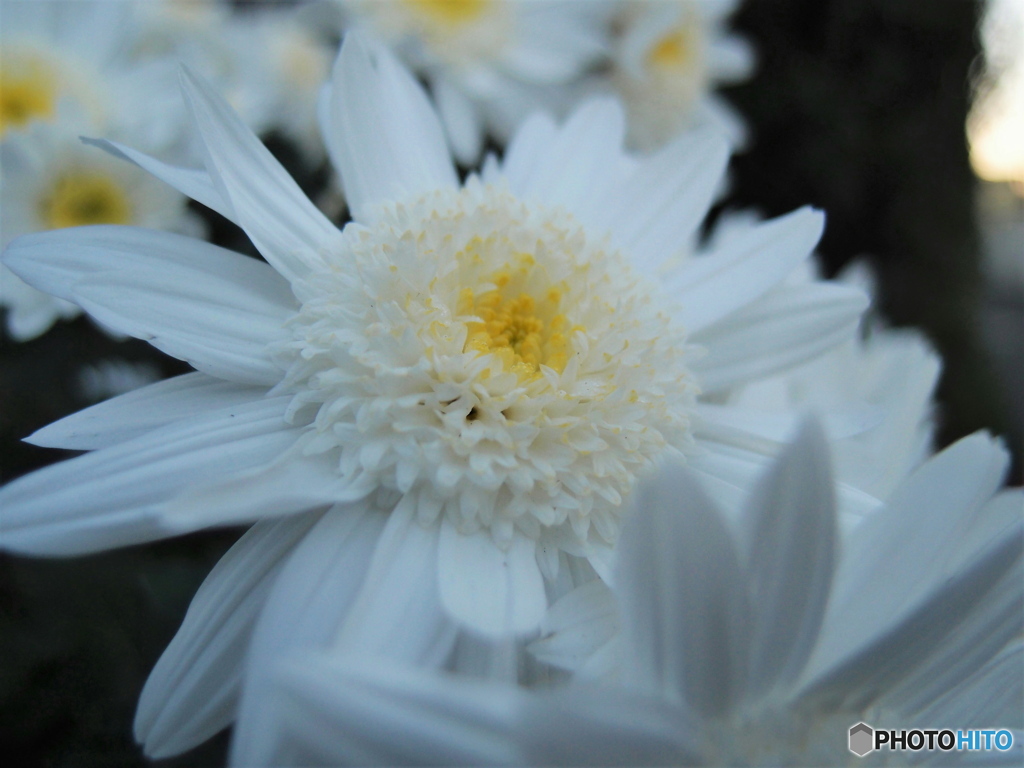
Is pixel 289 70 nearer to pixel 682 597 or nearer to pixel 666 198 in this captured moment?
pixel 666 198

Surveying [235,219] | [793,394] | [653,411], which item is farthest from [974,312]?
[235,219]

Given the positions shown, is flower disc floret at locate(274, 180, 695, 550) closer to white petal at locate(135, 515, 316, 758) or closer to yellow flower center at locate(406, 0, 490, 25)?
white petal at locate(135, 515, 316, 758)

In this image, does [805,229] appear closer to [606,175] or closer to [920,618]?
[606,175]

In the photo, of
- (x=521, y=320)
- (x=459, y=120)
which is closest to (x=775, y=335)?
(x=521, y=320)

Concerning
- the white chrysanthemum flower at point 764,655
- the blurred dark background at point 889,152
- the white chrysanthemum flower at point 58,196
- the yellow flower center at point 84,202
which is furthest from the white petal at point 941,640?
the blurred dark background at point 889,152

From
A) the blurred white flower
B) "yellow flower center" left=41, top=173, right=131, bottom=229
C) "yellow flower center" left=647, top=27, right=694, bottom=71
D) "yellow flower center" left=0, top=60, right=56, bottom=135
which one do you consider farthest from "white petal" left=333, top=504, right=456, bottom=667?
"yellow flower center" left=647, top=27, right=694, bottom=71

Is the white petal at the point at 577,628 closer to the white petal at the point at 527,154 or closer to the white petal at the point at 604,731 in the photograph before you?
the white petal at the point at 604,731
